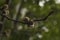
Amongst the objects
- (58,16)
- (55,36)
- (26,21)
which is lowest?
(55,36)

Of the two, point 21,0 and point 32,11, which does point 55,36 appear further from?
point 21,0

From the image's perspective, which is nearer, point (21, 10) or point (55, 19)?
point (21, 10)

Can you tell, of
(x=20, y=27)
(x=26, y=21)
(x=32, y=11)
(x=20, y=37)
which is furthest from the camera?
(x=32, y=11)

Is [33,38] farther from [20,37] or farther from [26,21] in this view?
[26,21]

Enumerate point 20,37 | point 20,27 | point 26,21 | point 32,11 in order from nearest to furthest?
point 26,21 → point 20,37 → point 20,27 → point 32,11

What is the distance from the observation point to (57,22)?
8719 millimetres

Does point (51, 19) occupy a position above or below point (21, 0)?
below

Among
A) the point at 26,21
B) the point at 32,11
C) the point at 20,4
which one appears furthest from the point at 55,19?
the point at 26,21

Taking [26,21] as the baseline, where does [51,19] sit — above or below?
below

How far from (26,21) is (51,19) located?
6.64 metres

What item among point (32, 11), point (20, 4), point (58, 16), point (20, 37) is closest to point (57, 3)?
point (58, 16)

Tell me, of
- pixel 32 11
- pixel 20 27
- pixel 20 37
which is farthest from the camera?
pixel 32 11

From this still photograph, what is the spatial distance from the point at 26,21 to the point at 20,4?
19.5 ft

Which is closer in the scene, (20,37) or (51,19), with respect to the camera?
(20,37)
